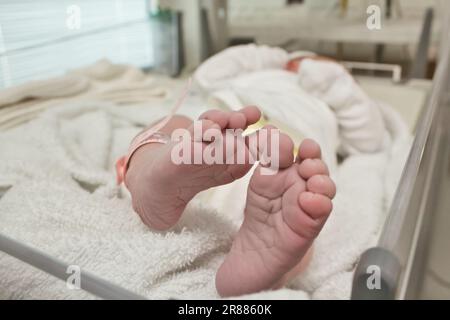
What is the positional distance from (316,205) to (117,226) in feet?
0.89

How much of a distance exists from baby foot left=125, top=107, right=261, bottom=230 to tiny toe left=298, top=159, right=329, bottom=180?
2.3 inches

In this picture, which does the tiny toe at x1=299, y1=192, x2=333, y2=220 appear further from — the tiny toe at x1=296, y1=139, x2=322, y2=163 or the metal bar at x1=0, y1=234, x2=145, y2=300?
the metal bar at x1=0, y1=234, x2=145, y2=300

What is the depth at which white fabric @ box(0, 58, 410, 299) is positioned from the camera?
516mm

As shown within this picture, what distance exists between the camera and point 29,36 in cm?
131

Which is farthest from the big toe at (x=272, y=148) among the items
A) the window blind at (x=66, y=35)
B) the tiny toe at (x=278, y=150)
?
the window blind at (x=66, y=35)

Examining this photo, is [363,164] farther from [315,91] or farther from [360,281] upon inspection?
[360,281]

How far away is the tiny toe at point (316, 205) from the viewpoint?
0.44 metres

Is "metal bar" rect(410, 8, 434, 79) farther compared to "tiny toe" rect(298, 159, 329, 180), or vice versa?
"metal bar" rect(410, 8, 434, 79)

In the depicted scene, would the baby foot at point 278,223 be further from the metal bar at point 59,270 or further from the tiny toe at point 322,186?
the metal bar at point 59,270

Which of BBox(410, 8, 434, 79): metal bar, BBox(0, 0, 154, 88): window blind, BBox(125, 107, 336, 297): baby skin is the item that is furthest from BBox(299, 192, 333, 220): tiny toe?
BBox(410, 8, 434, 79): metal bar

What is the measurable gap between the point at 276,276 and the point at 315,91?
1.95ft

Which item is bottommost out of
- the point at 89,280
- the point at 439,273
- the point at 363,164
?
the point at 439,273

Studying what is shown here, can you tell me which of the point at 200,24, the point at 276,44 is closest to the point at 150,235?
the point at 276,44

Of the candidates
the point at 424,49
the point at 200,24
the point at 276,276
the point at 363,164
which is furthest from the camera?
the point at 200,24
